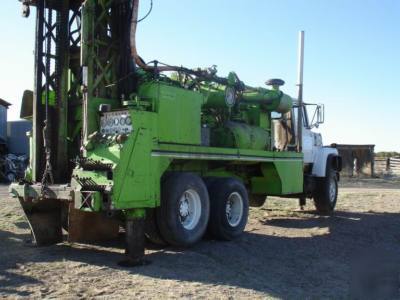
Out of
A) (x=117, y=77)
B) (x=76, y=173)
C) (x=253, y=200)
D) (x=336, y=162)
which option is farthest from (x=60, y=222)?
(x=336, y=162)

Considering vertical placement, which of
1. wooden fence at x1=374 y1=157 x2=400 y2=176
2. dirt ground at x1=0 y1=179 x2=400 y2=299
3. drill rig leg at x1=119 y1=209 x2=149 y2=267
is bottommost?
dirt ground at x1=0 y1=179 x2=400 y2=299

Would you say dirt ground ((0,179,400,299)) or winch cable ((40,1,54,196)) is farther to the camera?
winch cable ((40,1,54,196))

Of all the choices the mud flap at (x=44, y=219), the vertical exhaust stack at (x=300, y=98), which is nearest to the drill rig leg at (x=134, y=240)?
the mud flap at (x=44, y=219)

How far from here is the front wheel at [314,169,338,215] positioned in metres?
15.1

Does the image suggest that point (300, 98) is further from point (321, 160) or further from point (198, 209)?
point (198, 209)

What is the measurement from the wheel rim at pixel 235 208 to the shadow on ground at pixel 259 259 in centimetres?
38

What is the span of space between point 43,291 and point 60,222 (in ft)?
9.93

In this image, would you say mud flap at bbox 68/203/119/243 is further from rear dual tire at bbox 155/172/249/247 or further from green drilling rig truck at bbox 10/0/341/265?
rear dual tire at bbox 155/172/249/247

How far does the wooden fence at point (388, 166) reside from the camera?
39938mm

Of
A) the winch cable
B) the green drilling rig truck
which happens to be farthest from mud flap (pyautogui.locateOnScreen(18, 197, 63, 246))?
the winch cable

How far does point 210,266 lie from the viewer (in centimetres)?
767

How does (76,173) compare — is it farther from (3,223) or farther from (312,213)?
(312,213)

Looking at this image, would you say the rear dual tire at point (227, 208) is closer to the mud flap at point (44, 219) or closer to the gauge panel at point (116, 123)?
the gauge panel at point (116, 123)

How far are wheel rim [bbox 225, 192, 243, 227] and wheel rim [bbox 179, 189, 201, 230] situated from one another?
1.28m
